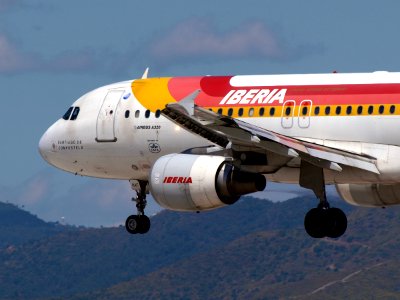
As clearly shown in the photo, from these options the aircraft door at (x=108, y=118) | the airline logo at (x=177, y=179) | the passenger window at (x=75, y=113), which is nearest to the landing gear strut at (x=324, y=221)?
the airline logo at (x=177, y=179)

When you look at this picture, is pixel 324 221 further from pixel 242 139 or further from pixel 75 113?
pixel 75 113

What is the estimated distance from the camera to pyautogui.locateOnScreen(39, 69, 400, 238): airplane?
48188mm

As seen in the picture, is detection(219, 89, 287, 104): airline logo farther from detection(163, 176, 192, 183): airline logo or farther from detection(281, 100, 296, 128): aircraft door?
detection(163, 176, 192, 183): airline logo

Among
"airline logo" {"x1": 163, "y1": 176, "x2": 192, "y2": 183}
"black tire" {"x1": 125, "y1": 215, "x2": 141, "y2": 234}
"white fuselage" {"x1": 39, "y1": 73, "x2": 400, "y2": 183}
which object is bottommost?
"black tire" {"x1": 125, "y1": 215, "x2": 141, "y2": 234}

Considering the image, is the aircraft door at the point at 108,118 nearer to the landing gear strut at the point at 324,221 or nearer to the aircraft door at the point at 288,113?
the aircraft door at the point at 288,113

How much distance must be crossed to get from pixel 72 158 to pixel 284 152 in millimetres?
12743

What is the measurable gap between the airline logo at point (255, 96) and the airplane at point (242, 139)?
0.14ft

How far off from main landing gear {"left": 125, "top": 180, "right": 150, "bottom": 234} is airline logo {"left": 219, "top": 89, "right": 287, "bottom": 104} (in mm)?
5581

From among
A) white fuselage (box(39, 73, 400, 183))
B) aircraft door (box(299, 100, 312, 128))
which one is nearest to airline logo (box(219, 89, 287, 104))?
white fuselage (box(39, 73, 400, 183))

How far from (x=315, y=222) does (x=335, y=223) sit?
2.42 feet

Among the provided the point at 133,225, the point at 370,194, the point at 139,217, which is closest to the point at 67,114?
the point at 139,217

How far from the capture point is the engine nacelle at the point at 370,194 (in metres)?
54.5

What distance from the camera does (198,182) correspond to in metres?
48.4

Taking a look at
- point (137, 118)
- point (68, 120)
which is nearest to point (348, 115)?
point (137, 118)
